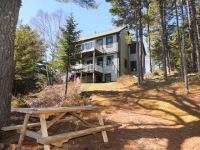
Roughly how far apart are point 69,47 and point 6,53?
20.4ft

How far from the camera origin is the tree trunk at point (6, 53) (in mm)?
4219

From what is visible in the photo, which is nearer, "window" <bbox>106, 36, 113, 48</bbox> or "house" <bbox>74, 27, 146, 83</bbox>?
"house" <bbox>74, 27, 146, 83</bbox>

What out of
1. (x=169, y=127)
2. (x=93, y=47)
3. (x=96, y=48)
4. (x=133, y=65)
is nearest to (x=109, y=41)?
(x=96, y=48)

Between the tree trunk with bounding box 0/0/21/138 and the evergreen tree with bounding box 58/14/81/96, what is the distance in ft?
19.1

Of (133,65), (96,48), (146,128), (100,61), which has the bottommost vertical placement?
(146,128)

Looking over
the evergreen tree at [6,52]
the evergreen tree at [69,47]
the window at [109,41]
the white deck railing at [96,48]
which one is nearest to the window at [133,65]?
the window at [109,41]

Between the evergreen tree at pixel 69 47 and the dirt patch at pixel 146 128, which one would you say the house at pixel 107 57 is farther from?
the dirt patch at pixel 146 128

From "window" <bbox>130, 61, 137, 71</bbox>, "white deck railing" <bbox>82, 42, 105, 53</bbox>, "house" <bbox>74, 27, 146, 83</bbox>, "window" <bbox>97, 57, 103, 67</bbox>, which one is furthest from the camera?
"window" <bbox>130, 61, 137, 71</bbox>

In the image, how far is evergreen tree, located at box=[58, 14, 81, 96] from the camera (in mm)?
10449

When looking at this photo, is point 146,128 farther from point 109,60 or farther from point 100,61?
point 100,61

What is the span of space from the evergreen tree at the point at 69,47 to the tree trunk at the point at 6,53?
583 cm

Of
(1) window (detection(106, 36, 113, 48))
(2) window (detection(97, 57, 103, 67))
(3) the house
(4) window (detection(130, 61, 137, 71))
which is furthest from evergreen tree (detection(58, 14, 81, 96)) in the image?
(4) window (detection(130, 61, 137, 71))

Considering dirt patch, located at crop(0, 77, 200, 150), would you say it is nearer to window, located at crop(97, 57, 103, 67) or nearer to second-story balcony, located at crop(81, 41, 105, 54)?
second-story balcony, located at crop(81, 41, 105, 54)

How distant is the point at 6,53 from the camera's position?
4.36 meters
